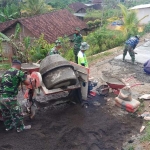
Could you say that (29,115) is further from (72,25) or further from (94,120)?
(72,25)

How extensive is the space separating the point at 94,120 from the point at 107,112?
62 centimetres

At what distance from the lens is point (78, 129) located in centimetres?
564

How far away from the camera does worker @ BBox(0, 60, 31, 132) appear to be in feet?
16.6

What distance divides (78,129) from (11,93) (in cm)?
180

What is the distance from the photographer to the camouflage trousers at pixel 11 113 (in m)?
5.14

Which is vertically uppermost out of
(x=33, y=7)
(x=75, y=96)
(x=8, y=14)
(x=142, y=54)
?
(x=33, y=7)

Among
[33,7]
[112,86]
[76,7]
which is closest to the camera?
[112,86]

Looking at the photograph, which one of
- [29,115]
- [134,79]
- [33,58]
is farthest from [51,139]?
[33,58]

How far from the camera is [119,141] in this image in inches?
209

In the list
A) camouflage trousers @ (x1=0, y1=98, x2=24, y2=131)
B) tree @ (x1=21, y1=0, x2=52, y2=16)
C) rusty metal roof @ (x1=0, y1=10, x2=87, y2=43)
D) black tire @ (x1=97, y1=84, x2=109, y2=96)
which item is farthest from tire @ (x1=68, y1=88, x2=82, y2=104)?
tree @ (x1=21, y1=0, x2=52, y2=16)

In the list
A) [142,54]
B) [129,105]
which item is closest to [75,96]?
[129,105]

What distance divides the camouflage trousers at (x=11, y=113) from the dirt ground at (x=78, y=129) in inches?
7.3

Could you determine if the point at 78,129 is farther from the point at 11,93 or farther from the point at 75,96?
the point at 11,93

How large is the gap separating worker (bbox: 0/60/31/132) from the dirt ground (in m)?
0.39
